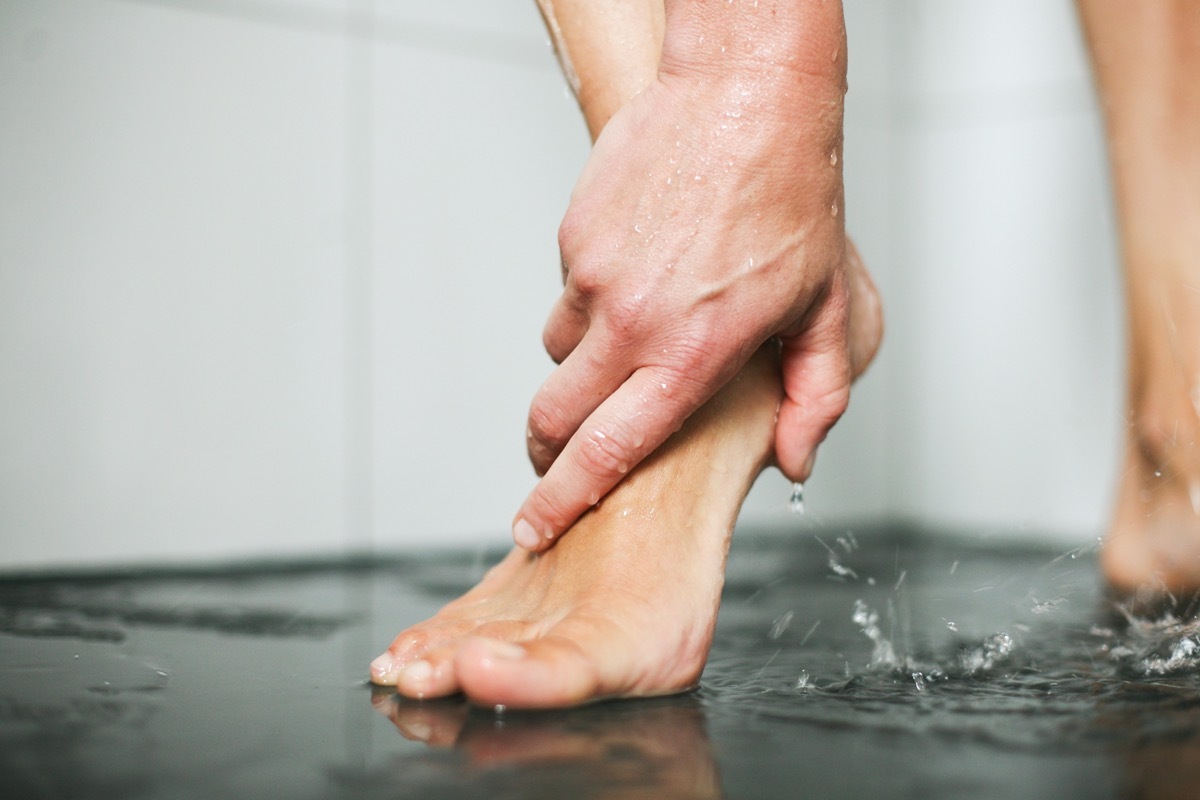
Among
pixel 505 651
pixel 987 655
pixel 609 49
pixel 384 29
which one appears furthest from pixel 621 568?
pixel 384 29

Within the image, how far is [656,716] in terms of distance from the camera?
0.61m

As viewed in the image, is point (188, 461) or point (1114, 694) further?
point (188, 461)

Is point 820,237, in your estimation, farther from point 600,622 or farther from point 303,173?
point 303,173

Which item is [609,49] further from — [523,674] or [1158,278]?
[1158,278]

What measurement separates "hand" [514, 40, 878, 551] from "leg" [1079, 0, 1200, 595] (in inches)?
20.4

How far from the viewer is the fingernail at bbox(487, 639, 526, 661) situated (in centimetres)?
60

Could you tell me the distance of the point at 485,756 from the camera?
1.68 ft

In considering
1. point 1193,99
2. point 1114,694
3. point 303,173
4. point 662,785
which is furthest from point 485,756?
point 303,173

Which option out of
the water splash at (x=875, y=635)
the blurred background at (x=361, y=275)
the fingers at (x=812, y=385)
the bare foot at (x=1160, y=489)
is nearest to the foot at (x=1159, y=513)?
the bare foot at (x=1160, y=489)

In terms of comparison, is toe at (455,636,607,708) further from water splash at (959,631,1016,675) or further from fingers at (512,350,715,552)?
water splash at (959,631,1016,675)

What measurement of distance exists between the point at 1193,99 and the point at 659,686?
853 mm

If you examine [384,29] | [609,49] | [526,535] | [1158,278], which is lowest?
[526,535]

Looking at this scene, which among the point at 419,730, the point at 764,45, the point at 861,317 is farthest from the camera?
the point at 861,317

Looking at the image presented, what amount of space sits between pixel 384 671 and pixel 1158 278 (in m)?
0.88
